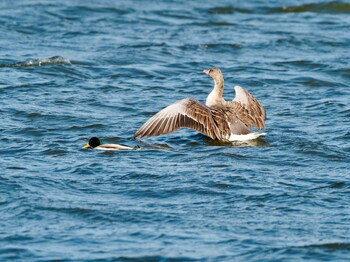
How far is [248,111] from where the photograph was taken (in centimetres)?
1328

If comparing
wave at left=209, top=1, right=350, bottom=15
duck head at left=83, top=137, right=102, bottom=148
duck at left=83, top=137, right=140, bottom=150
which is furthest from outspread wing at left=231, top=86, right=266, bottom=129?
wave at left=209, top=1, right=350, bottom=15

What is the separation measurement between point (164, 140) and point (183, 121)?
0.65m

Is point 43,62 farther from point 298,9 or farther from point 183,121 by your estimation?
point 298,9

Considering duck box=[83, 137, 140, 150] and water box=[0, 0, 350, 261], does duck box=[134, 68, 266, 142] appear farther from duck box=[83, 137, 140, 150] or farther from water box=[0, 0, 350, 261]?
duck box=[83, 137, 140, 150]

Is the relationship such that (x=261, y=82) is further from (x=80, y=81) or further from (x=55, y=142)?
(x=55, y=142)

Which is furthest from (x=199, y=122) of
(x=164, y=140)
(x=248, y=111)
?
(x=248, y=111)

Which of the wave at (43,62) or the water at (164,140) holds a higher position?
the wave at (43,62)

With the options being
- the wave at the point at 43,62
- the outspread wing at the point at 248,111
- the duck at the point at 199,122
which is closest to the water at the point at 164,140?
the wave at the point at 43,62

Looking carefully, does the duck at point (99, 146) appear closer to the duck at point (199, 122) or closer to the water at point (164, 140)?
the water at point (164, 140)

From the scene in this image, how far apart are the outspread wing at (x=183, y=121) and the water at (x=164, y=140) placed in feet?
0.72

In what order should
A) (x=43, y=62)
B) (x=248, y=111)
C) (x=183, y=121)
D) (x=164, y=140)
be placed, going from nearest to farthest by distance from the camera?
(x=183, y=121)
(x=164, y=140)
(x=248, y=111)
(x=43, y=62)

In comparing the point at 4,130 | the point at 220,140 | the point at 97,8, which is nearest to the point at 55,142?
the point at 4,130

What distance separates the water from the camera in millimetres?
8734

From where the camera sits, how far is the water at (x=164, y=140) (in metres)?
8.73
